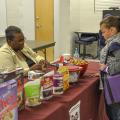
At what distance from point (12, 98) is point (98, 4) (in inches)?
252

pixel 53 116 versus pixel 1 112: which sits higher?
pixel 1 112

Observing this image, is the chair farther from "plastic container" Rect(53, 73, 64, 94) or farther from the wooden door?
"plastic container" Rect(53, 73, 64, 94)

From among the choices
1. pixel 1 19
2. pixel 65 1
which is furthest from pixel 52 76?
pixel 1 19

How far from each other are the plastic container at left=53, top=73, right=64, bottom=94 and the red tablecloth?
0.04 m

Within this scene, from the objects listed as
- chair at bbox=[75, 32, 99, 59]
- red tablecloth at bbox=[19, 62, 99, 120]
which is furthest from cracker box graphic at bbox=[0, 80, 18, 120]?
chair at bbox=[75, 32, 99, 59]

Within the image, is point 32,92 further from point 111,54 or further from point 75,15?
point 75,15

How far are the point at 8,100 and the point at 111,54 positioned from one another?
1.12m

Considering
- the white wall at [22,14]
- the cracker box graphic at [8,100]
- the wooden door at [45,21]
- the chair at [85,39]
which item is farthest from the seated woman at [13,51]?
the chair at [85,39]

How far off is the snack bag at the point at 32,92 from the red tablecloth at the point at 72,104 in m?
0.04

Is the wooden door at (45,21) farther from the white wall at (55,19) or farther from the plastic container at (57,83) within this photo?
the plastic container at (57,83)

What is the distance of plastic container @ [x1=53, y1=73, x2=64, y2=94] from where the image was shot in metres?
1.81

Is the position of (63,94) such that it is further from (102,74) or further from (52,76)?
(102,74)

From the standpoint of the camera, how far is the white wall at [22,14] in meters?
6.14

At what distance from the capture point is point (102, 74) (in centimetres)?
222
